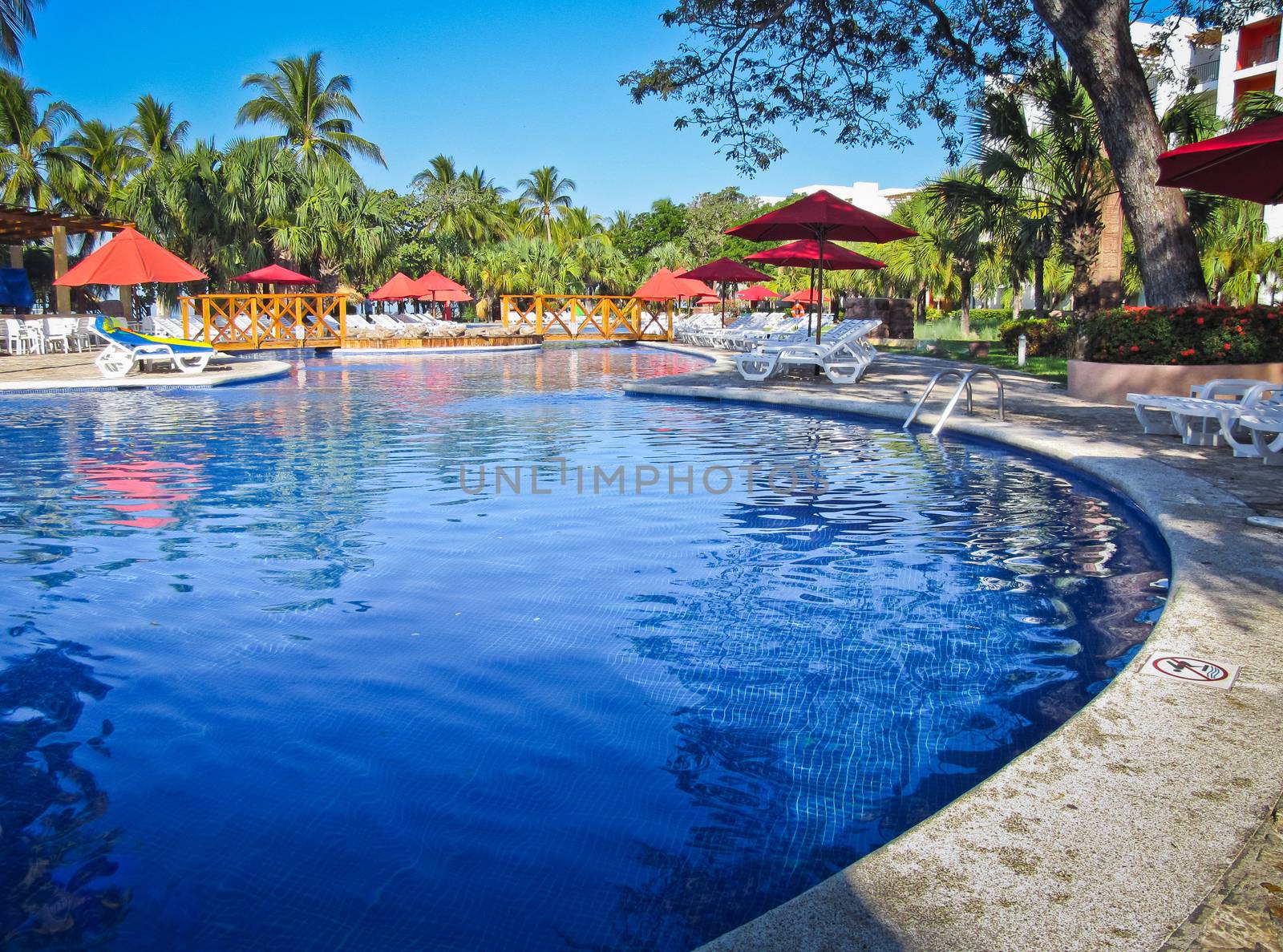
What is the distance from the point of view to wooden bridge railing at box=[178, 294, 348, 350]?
24109 mm

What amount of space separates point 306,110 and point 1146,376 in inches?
1457

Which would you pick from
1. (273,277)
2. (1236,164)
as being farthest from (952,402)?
(273,277)

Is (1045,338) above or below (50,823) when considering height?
above

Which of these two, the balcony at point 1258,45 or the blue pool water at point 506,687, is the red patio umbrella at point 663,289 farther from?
the blue pool water at point 506,687

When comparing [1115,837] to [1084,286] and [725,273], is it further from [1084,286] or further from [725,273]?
[725,273]

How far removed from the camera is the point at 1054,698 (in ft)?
11.3

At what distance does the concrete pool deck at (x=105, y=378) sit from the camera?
48.0 ft

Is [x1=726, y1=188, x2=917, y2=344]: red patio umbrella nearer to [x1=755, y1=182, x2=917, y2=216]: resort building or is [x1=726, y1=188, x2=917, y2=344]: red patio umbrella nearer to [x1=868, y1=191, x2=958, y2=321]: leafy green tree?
[x1=868, y1=191, x2=958, y2=321]: leafy green tree

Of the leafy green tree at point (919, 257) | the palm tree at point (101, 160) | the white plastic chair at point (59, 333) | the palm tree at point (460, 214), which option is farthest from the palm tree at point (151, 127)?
the leafy green tree at point (919, 257)

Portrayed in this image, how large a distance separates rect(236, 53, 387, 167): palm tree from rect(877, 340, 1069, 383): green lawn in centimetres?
2553

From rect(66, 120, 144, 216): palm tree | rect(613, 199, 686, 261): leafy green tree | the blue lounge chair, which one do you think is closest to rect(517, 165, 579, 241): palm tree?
rect(613, 199, 686, 261): leafy green tree

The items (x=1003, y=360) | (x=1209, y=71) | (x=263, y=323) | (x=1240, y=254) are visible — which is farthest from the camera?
(x=1209, y=71)

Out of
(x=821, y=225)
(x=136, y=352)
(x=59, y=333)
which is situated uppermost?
(x=821, y=225)

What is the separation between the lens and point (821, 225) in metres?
15.0
